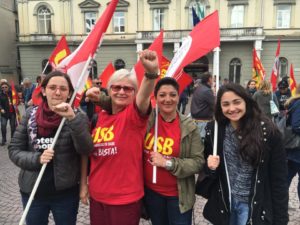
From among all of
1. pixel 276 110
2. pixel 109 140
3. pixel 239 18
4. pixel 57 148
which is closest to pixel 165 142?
pixel 109 140

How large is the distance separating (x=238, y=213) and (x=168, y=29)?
25637 mm

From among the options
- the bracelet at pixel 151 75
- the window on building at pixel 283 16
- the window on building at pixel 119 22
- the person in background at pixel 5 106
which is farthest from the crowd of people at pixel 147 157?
the window on building at pixel 119 22

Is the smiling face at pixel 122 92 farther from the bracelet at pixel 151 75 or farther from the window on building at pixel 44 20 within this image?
the window on building at pixel 44 20

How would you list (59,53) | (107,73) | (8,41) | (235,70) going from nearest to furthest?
(59,53) → (107,73) → (235,70) → (8,41)

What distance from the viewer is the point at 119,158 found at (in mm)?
2160

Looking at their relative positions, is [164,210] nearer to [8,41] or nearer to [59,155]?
[59,155]

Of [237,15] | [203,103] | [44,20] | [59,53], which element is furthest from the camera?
[44,20]

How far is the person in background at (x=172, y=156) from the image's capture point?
→ 233 cm

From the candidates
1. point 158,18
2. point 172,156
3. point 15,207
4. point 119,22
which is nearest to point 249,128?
point 172,156

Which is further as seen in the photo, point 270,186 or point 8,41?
point 8,41

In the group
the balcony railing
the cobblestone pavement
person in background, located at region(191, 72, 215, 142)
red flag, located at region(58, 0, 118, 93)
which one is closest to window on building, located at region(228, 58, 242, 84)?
the balcony railing

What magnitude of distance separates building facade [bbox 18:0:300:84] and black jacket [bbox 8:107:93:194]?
22.0 meters

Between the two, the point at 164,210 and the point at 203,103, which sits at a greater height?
the point at 203,103

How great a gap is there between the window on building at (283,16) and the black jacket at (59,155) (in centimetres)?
2656
